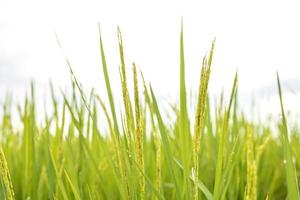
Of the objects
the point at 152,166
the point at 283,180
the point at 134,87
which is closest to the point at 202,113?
the point at 134,87

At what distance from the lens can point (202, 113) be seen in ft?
1.98

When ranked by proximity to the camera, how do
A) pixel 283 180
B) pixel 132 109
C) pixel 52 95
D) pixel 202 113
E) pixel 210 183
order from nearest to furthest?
pixel 202 113, pixel 132 109, pixel 52 95, pixel 210 183, pixel 283 180

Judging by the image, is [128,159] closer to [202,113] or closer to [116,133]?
[116,133]

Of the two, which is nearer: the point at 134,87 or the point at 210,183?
the point at 134,87

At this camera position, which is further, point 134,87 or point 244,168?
point 244,168

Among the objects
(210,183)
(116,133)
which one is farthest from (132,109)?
(210,183)

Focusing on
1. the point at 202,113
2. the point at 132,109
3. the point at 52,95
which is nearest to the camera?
the point at 202,113

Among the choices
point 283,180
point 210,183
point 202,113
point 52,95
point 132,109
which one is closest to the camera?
point 202,113

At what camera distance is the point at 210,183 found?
61.6 inches

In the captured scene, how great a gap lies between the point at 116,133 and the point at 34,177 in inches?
26.4

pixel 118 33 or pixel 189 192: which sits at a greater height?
pixel 118 33

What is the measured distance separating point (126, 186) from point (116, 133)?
0.29 ft

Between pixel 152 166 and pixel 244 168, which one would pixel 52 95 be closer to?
pixel 152 166

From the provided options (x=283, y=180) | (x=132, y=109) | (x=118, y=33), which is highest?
(x=118, y=33)
